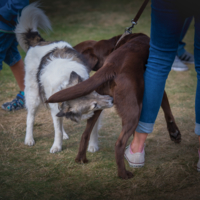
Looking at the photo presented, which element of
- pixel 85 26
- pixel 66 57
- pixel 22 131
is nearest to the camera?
pixel 66 57

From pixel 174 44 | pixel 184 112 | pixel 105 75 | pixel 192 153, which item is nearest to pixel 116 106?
pixel 105 75

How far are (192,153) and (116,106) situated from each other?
1.01 m

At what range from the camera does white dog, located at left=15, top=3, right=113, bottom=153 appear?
6.98 feet

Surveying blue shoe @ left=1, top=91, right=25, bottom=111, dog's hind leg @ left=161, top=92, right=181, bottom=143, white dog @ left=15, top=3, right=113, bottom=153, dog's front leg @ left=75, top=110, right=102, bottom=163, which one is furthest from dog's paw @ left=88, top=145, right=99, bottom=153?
blue shoe @ left=1, top=91, right=25, bottom=111

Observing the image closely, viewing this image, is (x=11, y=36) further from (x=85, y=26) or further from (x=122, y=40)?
(x=85, y=26)

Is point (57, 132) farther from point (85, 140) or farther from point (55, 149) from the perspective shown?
point (85, 140)

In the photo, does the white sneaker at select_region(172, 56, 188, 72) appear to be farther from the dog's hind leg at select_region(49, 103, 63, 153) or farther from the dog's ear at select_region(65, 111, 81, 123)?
the dog's ear at select_region(65, 111, 81, 123)

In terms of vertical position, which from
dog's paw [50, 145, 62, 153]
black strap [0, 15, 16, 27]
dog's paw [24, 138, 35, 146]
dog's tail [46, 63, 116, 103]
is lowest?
dog's paw [24, 138, 35, 146]

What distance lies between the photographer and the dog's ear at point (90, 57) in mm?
2584

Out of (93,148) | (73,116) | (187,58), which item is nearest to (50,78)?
(73,116)

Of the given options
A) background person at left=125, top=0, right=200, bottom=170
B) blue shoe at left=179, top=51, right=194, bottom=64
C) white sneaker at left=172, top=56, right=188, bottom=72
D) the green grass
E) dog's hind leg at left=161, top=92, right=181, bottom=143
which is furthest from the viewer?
blue shoe at left=179, top=51, right=194, bottom=64

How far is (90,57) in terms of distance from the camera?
262cm

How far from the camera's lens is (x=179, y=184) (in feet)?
6.17

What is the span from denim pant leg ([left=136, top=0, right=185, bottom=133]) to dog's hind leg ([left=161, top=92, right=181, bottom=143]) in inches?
18.0
